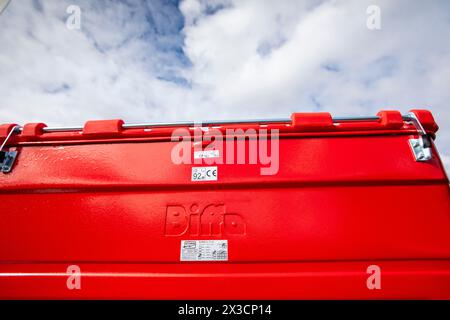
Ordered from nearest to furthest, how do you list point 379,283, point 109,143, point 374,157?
point 379,283 → point 374,157 → point 109,143

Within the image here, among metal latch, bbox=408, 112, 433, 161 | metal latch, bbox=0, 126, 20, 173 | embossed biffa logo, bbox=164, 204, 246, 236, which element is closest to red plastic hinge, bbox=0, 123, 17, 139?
metal latch, bbox=0, 126, 20, 173

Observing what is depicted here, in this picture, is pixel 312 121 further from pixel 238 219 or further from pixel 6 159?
pixel 6 159

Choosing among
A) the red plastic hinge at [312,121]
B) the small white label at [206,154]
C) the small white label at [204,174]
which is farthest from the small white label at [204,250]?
the red plastic hinge at [312,121]

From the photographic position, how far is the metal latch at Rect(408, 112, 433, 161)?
61.5 inches

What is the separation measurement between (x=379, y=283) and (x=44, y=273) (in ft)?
6.29

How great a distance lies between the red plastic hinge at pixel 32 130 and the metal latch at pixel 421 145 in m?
2.51

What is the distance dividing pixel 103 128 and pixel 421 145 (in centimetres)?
208

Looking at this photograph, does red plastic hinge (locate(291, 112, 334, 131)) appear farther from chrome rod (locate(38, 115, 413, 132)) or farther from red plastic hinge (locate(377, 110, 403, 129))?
red plastic hinge (locate(377, 110, 403, 129))

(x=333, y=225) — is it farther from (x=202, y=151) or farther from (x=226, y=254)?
(x=202, y=151)

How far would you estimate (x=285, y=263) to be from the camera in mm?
1479

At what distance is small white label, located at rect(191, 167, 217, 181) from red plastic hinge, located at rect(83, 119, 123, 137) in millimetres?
619

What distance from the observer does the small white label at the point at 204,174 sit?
1.63 meters

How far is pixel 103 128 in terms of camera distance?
178cm

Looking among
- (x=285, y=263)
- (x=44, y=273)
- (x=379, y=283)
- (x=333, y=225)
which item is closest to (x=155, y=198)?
(x=44, y=273)
